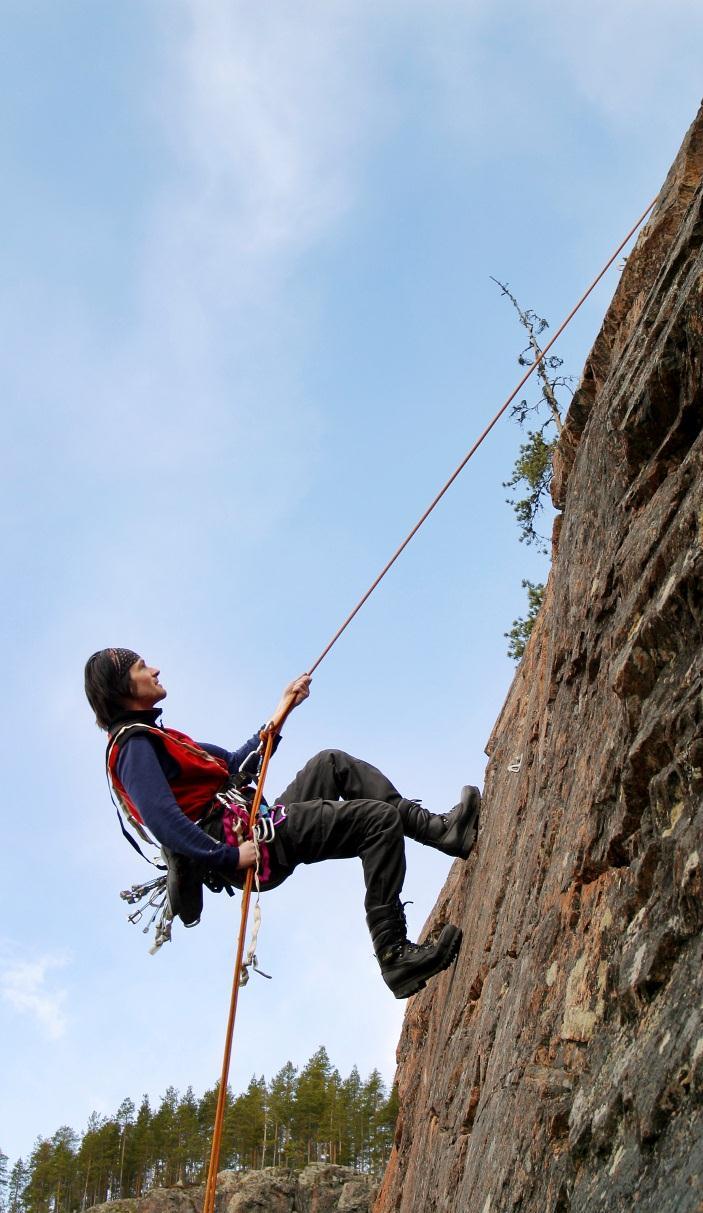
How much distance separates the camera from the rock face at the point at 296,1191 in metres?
37.6

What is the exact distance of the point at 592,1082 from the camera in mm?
3486

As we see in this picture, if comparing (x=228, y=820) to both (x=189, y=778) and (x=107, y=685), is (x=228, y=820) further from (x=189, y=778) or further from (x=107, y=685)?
(x=107, y=685)

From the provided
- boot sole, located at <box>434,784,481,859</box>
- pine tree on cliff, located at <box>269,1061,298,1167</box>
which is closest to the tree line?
pine tree on cliff, located at <box>269,1061,298,1167</box>

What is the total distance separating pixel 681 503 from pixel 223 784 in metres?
3.57

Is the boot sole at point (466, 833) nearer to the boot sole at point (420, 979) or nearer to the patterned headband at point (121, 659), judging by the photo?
the boot sole at point (420, 979)

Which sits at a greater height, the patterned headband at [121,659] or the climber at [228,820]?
the patterned headband at [121,659]

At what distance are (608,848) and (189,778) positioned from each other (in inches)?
123

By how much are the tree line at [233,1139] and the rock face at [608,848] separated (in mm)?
47748

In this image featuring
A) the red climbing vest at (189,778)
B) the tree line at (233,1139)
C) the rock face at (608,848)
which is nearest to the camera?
the rock face at (608,848)

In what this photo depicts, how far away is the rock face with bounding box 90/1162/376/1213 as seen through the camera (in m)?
37.6

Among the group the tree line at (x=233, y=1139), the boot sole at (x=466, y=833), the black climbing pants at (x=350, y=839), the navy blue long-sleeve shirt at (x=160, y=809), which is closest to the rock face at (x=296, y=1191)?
the tree line at (x=233, y=1139)

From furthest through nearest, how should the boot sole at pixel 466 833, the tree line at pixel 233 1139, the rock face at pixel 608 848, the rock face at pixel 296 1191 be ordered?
the tree line at pixel 233 1139 → the rock face at pixel 296 1191 → the boot sole at pixel 466 833 → the rock face at pixel 608 848

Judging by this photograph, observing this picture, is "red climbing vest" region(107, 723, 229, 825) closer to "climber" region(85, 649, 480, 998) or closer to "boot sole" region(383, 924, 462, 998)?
"climber" region(85, 649, 480, 998)

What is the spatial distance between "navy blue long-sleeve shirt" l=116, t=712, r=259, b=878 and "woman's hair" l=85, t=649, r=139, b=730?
14.6 inches
